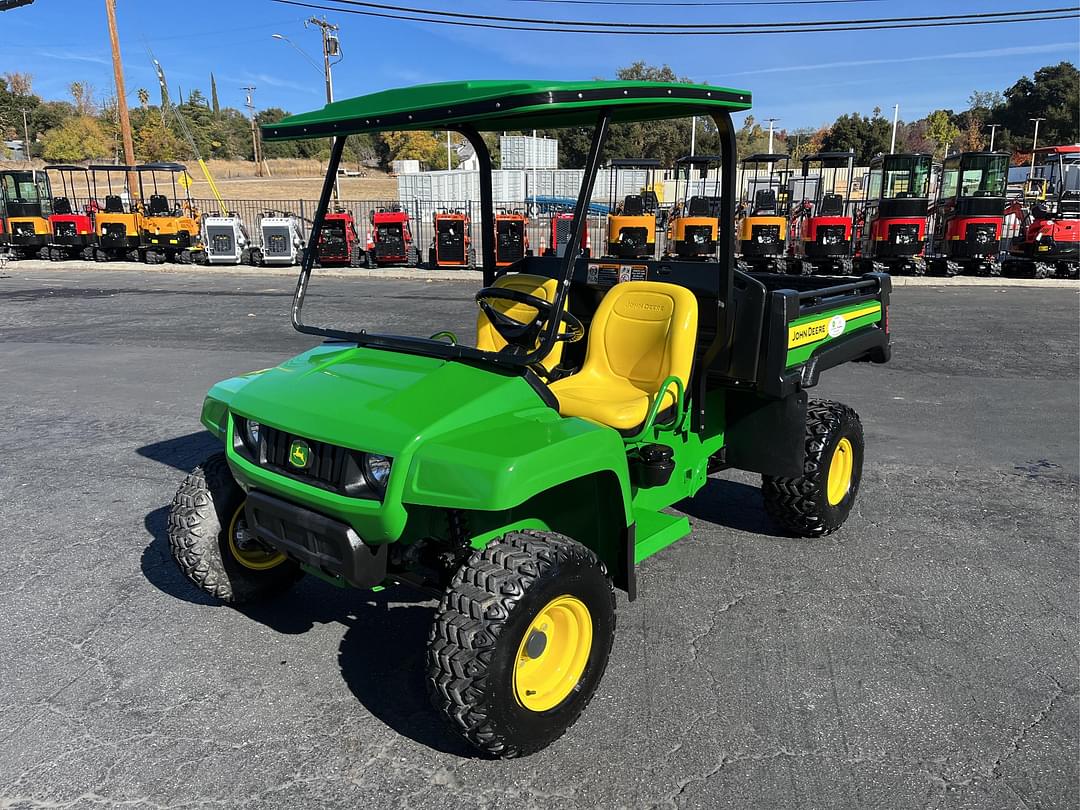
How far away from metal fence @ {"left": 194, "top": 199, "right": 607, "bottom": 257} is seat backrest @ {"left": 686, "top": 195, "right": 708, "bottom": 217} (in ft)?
8.51

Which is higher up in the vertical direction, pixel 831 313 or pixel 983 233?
pixel 983 233

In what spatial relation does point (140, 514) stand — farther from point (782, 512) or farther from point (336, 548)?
point (782, 512)

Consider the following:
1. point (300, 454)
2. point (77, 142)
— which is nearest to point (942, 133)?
point (77, 142)

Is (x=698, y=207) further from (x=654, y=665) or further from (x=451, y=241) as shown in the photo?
(x=654, y=665)

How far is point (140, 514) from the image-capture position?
15.3 feet

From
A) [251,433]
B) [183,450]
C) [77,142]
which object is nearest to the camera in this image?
[251,433]

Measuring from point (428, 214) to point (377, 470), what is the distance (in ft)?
98.8

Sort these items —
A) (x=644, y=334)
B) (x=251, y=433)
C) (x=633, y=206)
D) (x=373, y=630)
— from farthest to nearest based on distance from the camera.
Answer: (x=633, y=206), (x=644, y=334), (x=373, y=630), (x=251, y=433)

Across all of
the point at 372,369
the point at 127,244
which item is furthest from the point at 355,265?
the point at 372,369

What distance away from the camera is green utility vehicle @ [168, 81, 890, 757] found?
8.30ft

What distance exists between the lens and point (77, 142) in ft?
186

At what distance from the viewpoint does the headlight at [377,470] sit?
2607 millimetres

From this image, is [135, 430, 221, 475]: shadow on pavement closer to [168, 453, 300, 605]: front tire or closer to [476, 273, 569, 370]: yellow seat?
[168, 453, 300, 605]: front tire

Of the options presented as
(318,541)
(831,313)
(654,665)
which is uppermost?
(831,313)
